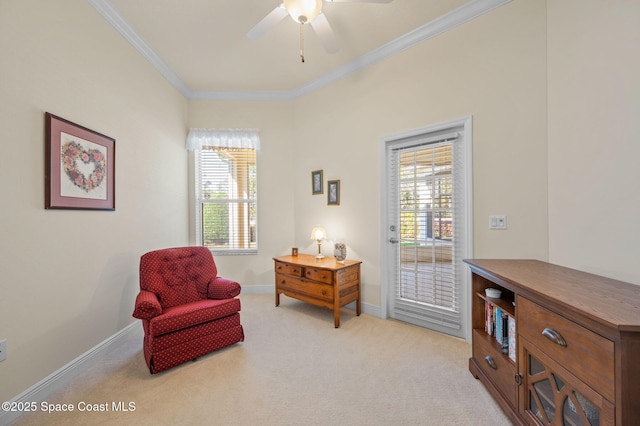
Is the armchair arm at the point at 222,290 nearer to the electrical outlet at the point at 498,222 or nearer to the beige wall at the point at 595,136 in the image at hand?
the electrical outlet at the point at 498,222

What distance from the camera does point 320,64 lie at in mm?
3184

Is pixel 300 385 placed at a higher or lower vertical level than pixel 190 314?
lower

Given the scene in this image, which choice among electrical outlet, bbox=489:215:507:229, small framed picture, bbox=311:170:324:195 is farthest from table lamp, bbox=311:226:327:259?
electrical outlet, bbox=489:215:507:229

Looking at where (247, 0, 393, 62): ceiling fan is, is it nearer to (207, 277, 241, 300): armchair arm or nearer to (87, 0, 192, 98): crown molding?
(87, 0, 192, 98): crown molding

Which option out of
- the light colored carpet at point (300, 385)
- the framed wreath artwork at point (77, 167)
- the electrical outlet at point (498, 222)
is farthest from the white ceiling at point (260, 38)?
the light colored carpet at point (300, 385)

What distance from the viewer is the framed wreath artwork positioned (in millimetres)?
1813

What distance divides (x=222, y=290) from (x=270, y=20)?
2.30 m

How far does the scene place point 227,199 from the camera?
3930 millimetres

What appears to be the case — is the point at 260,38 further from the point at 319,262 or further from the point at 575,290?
the point at 575,290

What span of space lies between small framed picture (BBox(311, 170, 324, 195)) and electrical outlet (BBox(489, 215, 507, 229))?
199cm

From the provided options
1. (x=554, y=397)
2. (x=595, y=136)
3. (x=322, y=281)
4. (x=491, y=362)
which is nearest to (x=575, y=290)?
(x=554, y=397)

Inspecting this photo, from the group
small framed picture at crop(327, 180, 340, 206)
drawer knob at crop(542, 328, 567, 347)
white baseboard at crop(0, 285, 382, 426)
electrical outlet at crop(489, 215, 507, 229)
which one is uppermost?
small framed picture at crop(327, 180, 340, 206)

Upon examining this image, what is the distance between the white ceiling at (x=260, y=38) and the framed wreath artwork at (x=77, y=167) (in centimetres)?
113

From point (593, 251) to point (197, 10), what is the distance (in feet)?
11.6
